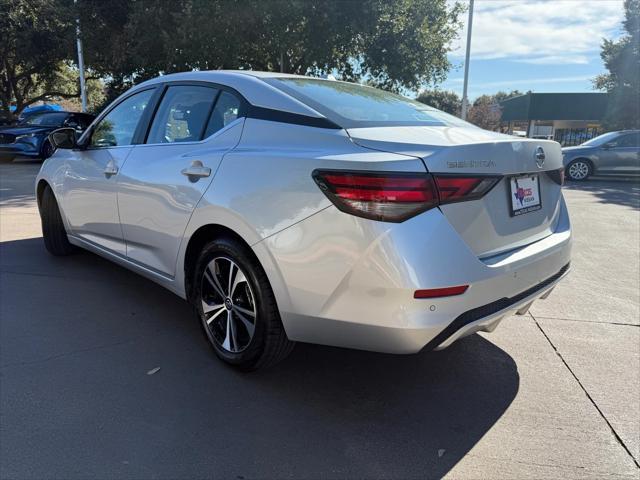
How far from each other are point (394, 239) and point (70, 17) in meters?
18.3

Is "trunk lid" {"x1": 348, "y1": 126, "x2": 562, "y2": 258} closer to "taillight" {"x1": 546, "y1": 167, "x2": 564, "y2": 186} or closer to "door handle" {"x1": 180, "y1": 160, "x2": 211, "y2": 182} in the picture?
"taillight" {"x1": 546, "y1": 167, "x2": 564, "y2": 186}

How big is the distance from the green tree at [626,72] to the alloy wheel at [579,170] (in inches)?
449

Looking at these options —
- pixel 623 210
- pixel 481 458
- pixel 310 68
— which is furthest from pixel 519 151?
pixel 310 68

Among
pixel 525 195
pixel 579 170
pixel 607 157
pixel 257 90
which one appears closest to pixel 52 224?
pixel 257 90

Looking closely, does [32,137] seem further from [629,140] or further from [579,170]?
[629,140]

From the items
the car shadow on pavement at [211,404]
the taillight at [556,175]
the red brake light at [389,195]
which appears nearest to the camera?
the red brake light at [389,195]

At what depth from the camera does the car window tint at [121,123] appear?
12.9 feet

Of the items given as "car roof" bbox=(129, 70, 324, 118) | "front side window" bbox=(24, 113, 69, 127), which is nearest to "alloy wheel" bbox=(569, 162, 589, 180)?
"car roof" bbox=(129, 70, 324, 118)

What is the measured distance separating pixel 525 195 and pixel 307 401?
1.63 metres

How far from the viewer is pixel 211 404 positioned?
8.95 feet

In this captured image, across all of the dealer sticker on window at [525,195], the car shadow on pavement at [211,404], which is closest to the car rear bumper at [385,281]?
the dealer sticker on window at [525,195]

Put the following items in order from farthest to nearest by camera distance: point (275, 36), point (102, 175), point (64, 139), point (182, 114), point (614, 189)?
point (275, 36) → point (614, 189) → point (64, 139) → point (102, 175) → point (182, 114)

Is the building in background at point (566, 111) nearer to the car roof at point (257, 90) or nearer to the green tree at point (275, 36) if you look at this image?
the green tree at point (275, 36)

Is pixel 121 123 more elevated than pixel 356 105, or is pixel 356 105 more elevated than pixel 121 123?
pixel 356 105
